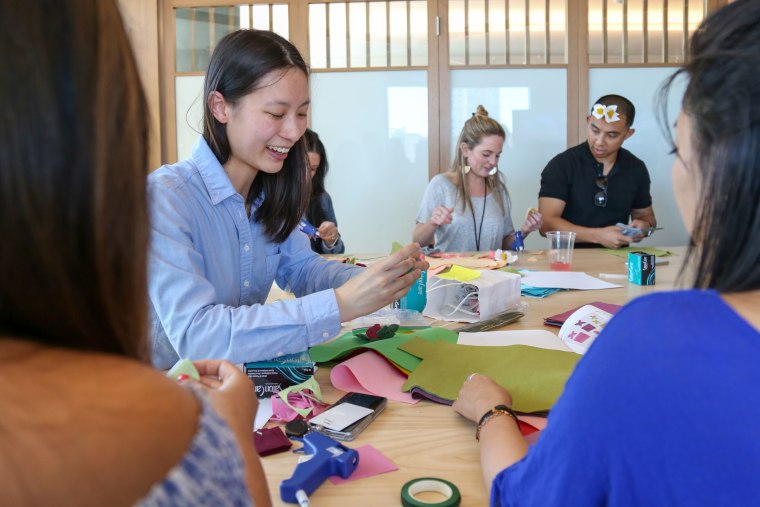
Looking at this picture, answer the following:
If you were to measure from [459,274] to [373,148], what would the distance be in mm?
2913

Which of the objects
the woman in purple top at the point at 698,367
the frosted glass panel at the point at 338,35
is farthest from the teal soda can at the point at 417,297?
the frosted glass panel at the point at 338,35

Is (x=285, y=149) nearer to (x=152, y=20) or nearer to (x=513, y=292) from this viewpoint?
(x=513, y=292)

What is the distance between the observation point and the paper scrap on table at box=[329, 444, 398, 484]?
881 millimetres

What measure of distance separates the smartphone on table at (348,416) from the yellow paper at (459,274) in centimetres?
72

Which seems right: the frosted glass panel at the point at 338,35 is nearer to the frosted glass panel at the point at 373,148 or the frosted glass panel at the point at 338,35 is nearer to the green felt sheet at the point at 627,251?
the frosted glass panel at the point at 373,148

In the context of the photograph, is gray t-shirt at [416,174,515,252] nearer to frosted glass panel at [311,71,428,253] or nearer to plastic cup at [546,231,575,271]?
plastic cup at [546,231,575,271]

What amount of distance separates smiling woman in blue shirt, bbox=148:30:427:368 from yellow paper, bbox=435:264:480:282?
0.19 m

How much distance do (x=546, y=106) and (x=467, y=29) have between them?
783 mm

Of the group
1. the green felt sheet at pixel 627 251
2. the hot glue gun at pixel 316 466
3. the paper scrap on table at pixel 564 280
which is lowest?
the hot glue gun at pixel 316 466

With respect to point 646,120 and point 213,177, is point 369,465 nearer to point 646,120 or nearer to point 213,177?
point 213,177

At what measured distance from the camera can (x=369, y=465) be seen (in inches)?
35.8

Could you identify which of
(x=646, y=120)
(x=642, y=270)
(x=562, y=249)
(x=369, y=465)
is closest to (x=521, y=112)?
(x=646, y=120)

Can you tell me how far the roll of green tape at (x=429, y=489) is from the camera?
0.79m

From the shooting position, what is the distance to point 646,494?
1.96 ft
